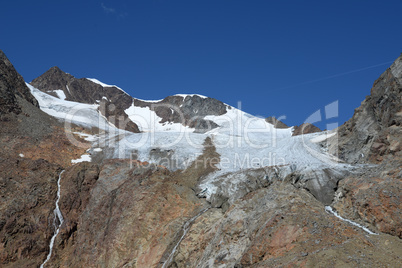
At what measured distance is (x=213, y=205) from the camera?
28.6m

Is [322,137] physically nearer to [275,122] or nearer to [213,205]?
[213,205]

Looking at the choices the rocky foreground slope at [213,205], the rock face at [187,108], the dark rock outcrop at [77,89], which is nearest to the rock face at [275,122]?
the rock face at [187,108]

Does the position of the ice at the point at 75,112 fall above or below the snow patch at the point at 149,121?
below

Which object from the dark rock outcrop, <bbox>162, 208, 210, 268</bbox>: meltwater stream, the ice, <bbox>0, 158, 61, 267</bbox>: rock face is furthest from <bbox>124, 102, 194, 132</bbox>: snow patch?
<bbox>162, 208, 210, 268</bbox>: meltwater stream

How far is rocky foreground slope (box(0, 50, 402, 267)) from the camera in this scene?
16.7 m

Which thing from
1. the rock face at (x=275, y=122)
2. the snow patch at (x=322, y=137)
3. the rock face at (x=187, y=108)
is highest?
the rock face at (x=187, y=108)

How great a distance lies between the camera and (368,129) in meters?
35.3

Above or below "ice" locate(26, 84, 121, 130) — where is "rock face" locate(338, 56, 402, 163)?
below

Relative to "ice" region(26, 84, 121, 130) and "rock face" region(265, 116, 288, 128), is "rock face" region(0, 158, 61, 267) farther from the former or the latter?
"rock face" region(265, 116, 288, 128)

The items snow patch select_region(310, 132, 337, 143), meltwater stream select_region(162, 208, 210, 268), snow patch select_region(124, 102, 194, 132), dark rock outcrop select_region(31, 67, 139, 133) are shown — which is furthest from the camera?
dark rock outcrop select_region(31, 67, 139, 133)

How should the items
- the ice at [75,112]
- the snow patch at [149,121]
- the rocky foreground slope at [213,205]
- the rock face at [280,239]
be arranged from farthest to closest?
the snow patch at [149,121] < the ice at [75,112] < the rocky foreground slope at [213,205] < the rock face at [280,239]

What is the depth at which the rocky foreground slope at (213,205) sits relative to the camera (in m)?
16.7

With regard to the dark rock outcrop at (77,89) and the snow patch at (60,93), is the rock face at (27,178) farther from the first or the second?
the snow patch at (60,93)

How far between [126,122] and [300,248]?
88.4 metres
